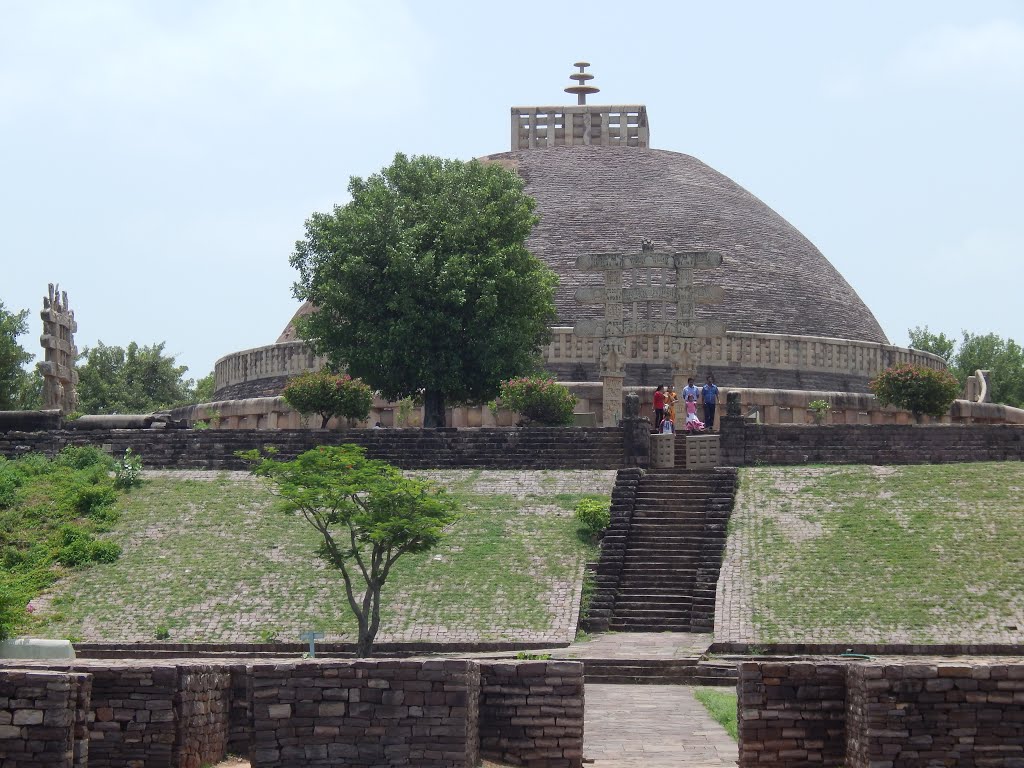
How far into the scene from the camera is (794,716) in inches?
485

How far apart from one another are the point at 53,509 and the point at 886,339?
76.7 ft

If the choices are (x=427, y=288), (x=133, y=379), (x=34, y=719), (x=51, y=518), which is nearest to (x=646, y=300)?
(x=427, y=288)

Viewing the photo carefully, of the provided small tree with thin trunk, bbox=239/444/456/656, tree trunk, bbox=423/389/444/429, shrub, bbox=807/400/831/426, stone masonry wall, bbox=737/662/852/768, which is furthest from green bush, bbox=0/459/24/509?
stone masonry wall, bbox=737/662/852/768

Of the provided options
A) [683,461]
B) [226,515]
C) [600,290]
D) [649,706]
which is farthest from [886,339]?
[649,706]

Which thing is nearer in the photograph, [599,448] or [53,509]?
[53,509]

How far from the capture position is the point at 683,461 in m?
26.3

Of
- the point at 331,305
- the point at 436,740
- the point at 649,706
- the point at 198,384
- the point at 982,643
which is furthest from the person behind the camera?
the point at 198,384

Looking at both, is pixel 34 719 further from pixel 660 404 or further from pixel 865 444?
pixel 660 404

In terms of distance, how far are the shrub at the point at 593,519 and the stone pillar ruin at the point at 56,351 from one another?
11.7 metres

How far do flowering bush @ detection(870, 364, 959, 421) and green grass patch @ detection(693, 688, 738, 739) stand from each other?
13.2 meters

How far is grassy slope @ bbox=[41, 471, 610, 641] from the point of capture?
66.9ft

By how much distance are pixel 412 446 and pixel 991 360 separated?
27924 mm

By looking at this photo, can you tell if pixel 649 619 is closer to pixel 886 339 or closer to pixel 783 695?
pixel 783 695

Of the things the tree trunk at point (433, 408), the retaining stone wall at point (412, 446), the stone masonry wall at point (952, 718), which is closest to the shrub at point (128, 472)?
the retaining stone wall at point (412, 446)
